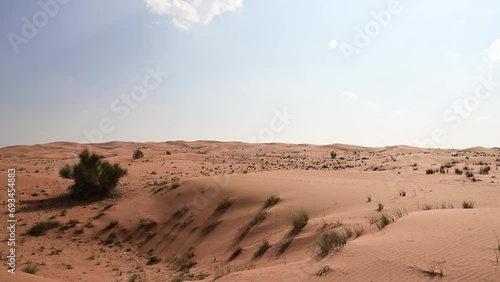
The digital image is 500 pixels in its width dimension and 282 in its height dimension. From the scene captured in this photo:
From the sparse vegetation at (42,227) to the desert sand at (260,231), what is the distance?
285 mm

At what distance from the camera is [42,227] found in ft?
47.1

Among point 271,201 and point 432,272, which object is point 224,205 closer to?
point 271,201

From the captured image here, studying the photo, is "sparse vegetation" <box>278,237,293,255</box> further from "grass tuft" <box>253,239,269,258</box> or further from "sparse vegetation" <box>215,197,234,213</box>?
"sparse vegetation" <box>215,197,234,213</box>

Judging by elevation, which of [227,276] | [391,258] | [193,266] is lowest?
[193,266]

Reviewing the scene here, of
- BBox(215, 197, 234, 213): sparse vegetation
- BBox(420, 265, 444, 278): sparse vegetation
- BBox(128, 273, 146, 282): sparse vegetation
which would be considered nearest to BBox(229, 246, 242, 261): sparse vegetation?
BBox(128, 273, 146, 282): sparse vegetation

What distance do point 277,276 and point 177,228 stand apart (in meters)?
8.99

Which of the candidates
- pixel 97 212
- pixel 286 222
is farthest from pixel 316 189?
pixel 97 212

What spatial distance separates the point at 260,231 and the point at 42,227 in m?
10.1

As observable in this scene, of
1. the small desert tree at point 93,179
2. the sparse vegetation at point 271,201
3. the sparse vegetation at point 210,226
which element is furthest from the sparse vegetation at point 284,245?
the small desert tree at point 93,179

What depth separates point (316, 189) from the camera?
14852 millimetres

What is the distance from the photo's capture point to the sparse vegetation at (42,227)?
13992mm

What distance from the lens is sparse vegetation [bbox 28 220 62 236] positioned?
551 inches

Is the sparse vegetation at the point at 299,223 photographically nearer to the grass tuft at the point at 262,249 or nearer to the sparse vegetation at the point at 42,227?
the grass tuft at the point at 262,249

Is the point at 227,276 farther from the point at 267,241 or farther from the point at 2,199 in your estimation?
the point at 2,199
